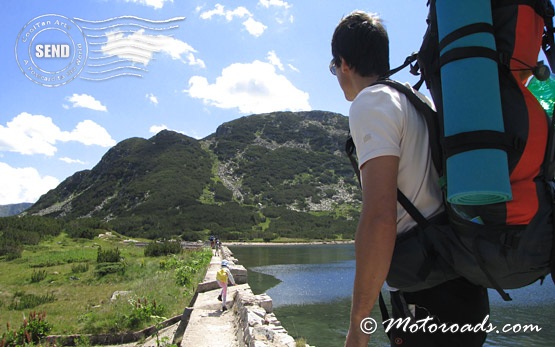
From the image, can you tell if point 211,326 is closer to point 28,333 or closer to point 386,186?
point 28,333

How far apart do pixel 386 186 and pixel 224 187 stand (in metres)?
101

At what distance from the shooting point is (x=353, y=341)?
1.50 meters

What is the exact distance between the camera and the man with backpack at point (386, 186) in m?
1.47

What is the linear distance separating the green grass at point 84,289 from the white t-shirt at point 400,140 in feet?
32.1

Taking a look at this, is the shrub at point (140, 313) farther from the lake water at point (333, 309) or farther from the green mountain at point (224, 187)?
the green mountain at point (224, 187)

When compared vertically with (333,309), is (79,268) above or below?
above

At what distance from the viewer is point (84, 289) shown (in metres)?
16.9

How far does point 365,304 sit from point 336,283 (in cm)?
2467

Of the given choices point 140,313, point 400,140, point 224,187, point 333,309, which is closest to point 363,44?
point 400,140

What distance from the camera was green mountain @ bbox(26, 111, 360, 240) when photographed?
258ft

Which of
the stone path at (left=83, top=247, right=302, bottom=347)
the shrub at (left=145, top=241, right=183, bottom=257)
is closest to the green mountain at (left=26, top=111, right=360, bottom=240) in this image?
the shrub at (left=145, top=241, right=183, bottom=257)

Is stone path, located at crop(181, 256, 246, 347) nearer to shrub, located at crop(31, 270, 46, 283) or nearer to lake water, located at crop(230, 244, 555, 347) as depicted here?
lake water, located at crop(230, 244, 555, 347)

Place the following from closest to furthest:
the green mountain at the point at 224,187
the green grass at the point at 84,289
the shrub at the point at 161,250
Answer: the green grass at the point at 84,289
the shrub at the point at 161,250
the green mountain at the point at 224,187

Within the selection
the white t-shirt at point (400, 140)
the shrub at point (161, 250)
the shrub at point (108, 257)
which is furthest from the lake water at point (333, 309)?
the white t-shirt at point (400, 140)
